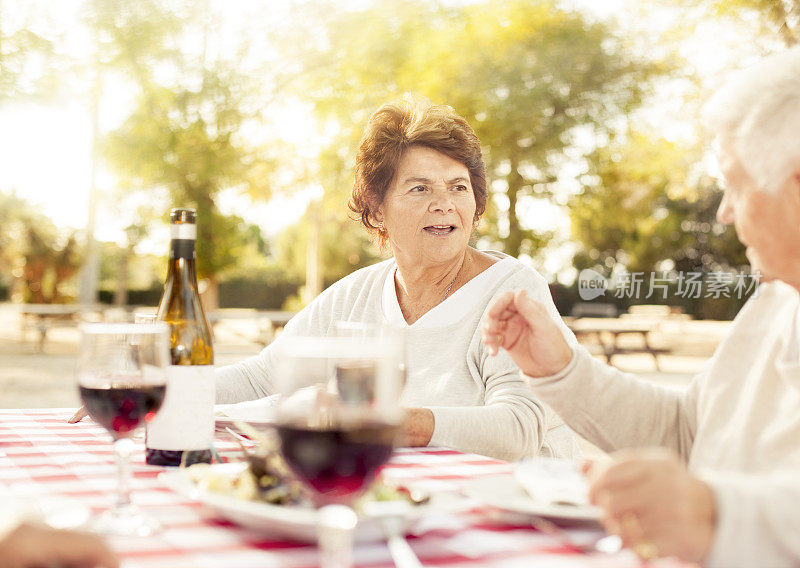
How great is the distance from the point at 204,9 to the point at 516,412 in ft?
56.5

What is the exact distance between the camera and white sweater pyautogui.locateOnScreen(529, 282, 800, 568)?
1.26 metres

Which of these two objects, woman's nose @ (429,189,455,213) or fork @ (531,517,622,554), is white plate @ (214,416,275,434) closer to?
fork @ (531,517,622,554)

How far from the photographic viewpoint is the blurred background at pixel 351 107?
14016 millimetres

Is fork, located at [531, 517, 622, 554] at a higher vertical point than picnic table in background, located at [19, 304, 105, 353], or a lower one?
higher

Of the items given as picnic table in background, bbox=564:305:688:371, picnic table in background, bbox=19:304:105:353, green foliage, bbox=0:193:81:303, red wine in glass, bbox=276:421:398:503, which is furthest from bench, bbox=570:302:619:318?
red wine in glass, bbox=276:421:398:503

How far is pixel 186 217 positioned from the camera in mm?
1433

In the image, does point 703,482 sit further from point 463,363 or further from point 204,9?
point 204,9

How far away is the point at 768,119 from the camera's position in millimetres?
1137

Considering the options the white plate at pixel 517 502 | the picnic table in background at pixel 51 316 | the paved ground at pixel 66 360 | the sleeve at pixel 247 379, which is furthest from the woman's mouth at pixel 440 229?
the picnic table in background at pixel 51 316

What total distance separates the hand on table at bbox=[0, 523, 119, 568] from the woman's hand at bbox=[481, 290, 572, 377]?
748mm

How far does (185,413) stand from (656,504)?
79 centimetres

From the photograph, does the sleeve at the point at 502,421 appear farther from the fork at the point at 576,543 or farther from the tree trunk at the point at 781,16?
the tree trunk at the point at 781,16

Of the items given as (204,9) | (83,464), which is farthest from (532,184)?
(83,464)

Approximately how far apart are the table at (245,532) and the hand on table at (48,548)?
10cm
